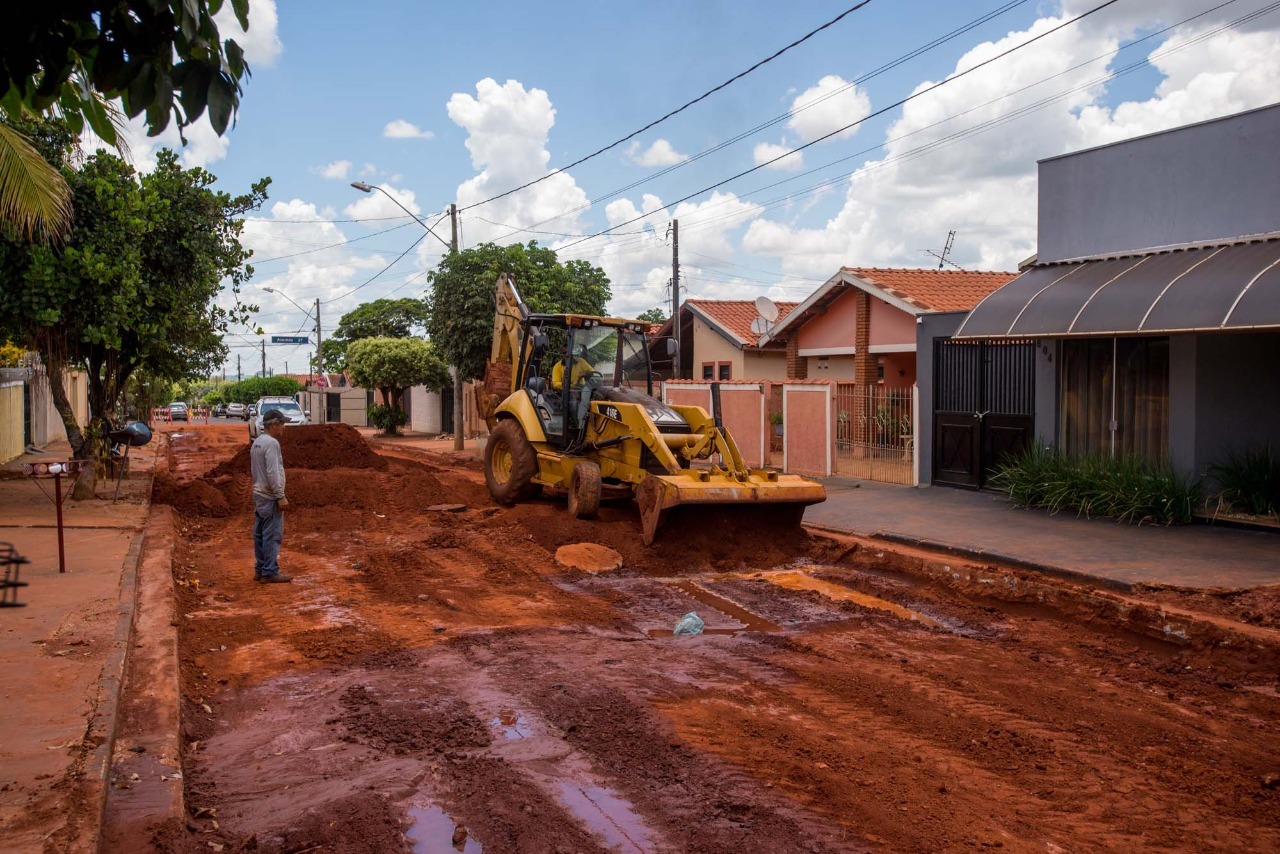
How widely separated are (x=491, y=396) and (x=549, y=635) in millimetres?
8856

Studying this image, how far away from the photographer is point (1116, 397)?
1414 centimetres

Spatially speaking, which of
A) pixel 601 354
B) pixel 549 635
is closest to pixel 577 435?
pixel 601 354

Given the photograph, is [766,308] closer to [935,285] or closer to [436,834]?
[935,285]

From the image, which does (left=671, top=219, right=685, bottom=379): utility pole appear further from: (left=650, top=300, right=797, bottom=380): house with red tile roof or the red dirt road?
the red dirt road

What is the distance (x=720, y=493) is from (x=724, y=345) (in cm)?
2121

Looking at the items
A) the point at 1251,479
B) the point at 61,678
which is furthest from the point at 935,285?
the point at 61,678

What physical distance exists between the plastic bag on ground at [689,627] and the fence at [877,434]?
10.0 metres

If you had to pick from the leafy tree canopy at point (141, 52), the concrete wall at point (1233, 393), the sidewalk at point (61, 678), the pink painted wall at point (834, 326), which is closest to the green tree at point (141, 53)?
the leafy tree canopy at point (141, 52)

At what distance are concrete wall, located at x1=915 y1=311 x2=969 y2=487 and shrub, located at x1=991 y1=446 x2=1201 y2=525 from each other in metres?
2.38

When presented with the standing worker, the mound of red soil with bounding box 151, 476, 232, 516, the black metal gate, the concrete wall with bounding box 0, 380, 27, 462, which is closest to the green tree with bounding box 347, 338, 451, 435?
the concrete wall with bounding box 0, 380, 27, 462

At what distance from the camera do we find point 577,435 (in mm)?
13766

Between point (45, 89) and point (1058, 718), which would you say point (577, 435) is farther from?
point (45, 89)

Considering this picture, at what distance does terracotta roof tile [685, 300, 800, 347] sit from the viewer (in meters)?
31.0

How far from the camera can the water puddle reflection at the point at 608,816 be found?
4.38 m
